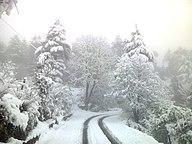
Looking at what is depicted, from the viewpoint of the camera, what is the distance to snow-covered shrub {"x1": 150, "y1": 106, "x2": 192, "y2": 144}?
12195 millimetres

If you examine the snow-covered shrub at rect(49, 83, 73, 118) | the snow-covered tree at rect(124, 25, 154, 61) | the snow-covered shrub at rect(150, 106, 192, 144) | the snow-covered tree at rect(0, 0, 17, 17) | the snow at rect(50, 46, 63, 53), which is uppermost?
the snow at rect(50, 46, 63, 53)

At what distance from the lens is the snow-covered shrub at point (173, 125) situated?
40.0 feet

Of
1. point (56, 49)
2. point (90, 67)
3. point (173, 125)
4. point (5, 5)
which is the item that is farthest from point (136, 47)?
point (5, 5)

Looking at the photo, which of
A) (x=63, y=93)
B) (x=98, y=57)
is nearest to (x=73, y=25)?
(x=63, y=93)

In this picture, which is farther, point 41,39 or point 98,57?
point 98,57

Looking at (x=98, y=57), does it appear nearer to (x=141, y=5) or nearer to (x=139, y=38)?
(x=139, y=38)

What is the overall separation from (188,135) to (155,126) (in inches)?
97.7

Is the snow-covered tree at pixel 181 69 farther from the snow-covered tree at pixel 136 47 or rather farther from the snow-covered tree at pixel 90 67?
the snow-covered tree at pixel 90 67

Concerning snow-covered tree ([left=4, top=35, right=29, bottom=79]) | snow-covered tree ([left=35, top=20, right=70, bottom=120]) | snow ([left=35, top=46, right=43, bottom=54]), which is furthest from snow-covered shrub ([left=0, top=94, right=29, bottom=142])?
snow ([left=35, top=46, right=43, bottom=54])

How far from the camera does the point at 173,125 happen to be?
1275 cm

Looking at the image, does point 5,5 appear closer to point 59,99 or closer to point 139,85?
point 59,99

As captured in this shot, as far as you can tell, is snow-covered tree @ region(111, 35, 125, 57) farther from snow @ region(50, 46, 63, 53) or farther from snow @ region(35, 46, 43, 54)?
snow @ region(35, 46, 43, 54)

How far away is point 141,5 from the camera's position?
14.0 metres

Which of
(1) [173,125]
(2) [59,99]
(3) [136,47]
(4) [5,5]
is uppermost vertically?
(3) [136,47]
